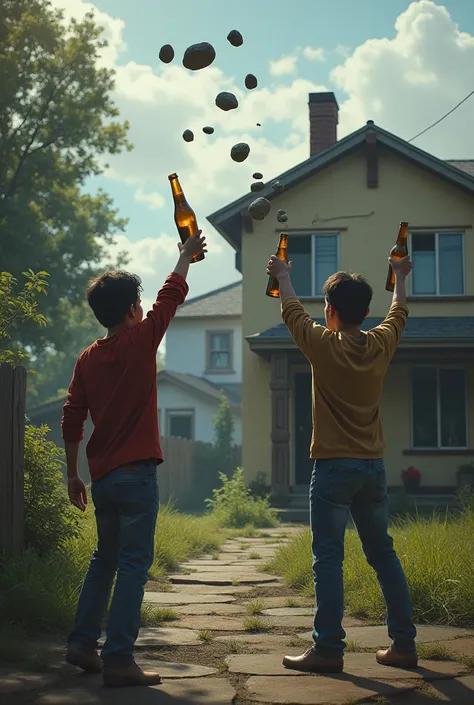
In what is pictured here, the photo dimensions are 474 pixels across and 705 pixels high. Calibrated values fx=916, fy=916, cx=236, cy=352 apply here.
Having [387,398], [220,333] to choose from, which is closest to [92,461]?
[387,398]

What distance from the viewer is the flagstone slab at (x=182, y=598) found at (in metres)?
6.61

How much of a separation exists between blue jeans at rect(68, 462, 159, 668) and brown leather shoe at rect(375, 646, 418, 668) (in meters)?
1.21

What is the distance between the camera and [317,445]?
4.31 m

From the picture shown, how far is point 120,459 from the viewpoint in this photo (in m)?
4.06

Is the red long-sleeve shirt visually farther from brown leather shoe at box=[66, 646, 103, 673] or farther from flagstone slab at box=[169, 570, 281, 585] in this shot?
flagstone slab at box=[169, 570, 281, 585]

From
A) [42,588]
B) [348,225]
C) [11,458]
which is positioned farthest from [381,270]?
[42,588]

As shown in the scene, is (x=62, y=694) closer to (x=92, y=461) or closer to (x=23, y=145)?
(x=92, y=461)

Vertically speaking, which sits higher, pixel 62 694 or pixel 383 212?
pixel 383 212

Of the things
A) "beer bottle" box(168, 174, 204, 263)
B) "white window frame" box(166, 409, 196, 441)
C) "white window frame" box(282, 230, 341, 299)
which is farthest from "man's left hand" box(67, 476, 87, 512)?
"white window frame" box(166, 409, 196, 441)

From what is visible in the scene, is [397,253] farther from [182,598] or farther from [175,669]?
[182,598]

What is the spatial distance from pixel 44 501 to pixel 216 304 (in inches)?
1273

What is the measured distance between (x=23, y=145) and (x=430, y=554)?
2657 centimetres

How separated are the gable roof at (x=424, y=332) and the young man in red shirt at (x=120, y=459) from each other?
1302 cm

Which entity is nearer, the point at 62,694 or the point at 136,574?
the point at 62,694
